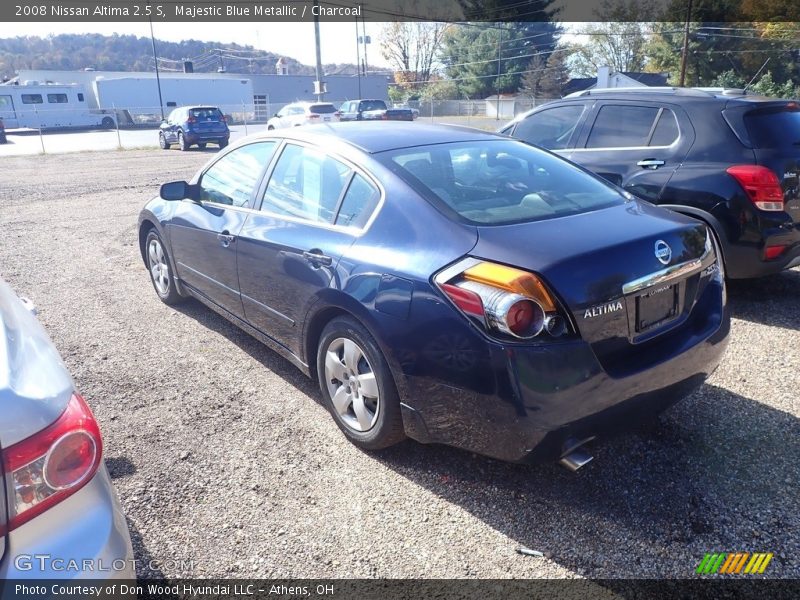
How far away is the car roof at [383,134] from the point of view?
3.38 m

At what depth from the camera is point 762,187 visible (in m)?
4.52

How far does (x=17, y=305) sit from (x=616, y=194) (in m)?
2.95

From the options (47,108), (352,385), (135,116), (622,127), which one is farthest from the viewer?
(135,116)

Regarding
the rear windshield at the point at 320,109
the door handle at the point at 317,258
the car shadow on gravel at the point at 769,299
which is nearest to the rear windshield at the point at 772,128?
the car shadow on gravel at the point at 769,299

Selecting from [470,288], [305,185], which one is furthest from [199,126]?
[470,288]

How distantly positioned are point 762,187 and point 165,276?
500cm

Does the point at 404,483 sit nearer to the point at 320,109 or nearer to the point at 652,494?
the point at 652,494

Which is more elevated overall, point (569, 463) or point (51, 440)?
point (51, 440)

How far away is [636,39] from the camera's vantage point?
63.8 metres

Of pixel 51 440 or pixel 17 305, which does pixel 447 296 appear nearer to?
pixel 51 440

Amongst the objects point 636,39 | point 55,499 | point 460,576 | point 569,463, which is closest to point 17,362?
point 55,499

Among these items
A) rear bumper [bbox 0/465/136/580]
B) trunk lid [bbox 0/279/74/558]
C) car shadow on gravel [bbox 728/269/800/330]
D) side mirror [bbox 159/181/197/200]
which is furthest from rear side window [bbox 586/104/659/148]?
rear bumper [bbox 0/465/136/580]

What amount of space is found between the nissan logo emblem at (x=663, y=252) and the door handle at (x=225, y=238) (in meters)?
2.57

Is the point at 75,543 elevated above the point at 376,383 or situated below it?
above
